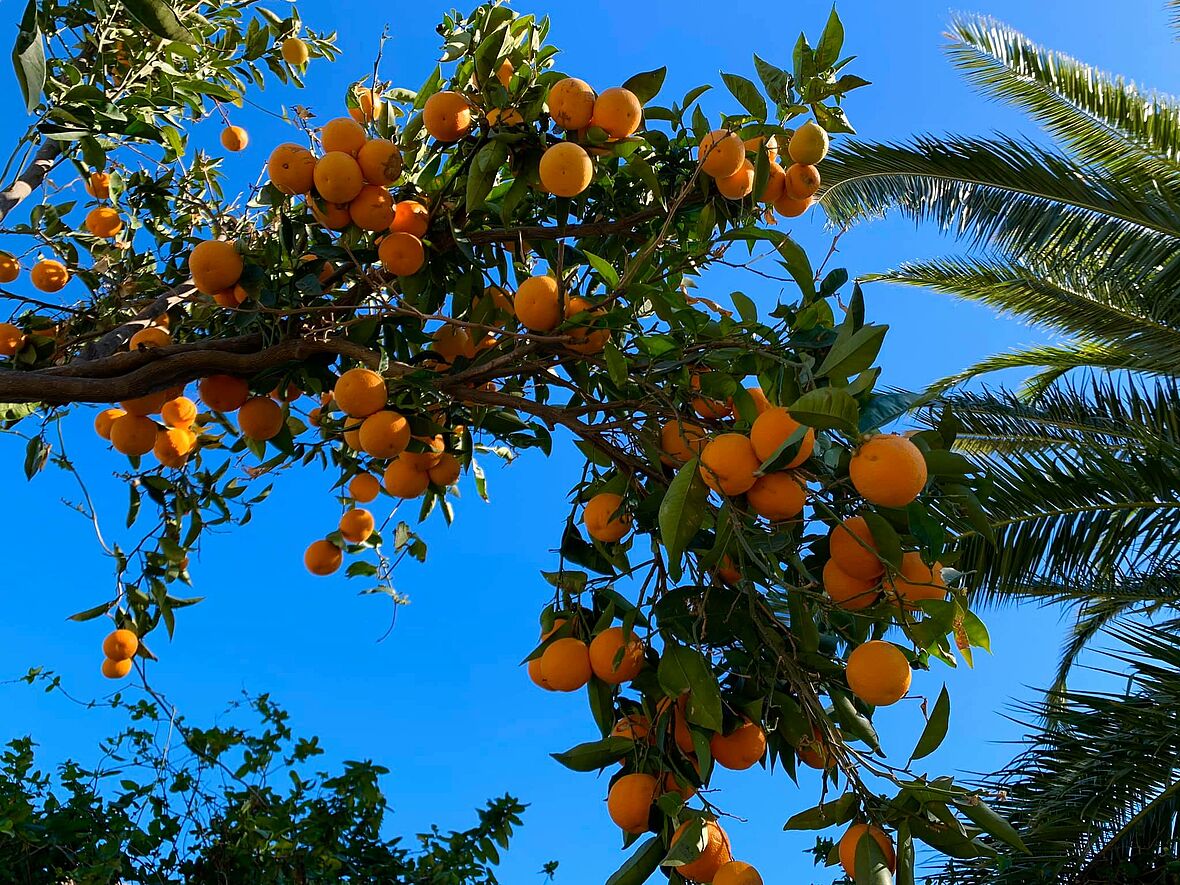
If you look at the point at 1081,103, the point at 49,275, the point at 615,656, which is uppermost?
the point at 1081,103

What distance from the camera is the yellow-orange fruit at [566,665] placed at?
1536mm

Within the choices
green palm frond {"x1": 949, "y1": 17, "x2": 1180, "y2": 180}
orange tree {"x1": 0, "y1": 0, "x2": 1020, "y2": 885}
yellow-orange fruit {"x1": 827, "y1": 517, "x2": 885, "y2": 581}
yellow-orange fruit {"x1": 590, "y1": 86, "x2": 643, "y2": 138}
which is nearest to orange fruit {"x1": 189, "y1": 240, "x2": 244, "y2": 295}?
orange tree {"x1": 0, "y1": 0, "x2": 1020, "y2": 885}

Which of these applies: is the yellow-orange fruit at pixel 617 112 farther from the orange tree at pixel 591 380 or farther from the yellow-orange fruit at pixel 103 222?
the yellow-orange fruit at pixel 103 222

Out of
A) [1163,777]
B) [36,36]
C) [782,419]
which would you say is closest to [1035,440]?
[1163,777]

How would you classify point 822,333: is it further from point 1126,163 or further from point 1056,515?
point 1126,163

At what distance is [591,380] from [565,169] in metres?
0.45

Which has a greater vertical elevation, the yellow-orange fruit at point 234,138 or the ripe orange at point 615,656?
the yellow-orange fruit at point 234,138

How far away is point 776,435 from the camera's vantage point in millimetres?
1250

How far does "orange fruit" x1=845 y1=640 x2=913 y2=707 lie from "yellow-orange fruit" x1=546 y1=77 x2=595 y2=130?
3.78ft

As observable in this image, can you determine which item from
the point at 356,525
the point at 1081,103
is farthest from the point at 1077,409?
the point at 356,525

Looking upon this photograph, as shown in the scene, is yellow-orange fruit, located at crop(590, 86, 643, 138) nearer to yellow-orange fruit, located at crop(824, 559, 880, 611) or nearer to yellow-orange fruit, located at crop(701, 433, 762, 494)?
yellow-orange fruit, located at crop(701, 433, 762, 494)

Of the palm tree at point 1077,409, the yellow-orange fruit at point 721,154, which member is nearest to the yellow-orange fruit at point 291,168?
the yellow-orange fruit at point 721,154

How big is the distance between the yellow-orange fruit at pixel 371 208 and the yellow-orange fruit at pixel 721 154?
0.63m

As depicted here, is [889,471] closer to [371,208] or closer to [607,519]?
[607,519]
